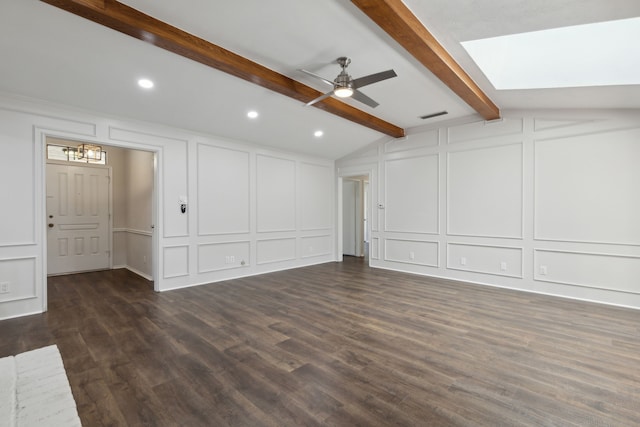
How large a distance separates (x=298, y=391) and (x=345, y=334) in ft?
3.41

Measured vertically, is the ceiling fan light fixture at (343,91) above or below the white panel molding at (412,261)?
above

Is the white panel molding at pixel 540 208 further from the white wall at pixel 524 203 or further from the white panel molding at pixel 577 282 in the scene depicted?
the white panel molding at pixel 577 282

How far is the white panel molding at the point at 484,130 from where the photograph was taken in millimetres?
4840

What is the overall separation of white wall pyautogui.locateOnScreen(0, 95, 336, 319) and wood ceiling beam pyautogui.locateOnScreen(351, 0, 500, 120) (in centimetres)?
373

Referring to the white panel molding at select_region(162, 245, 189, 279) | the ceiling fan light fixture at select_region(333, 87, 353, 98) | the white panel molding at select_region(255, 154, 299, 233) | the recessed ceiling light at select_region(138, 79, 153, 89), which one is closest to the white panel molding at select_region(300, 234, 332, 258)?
the white panel molding at select_region(255, 154, 299, 233)

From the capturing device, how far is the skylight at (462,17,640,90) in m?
3.08

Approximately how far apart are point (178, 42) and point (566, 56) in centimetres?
421

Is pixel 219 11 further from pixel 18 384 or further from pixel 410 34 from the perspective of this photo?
pixel 18 384

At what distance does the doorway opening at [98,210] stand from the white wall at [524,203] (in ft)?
16.5

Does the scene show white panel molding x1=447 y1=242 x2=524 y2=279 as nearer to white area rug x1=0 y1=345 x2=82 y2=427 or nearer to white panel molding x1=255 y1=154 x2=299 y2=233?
white panel molding x1=255 y1=154 x2=299 y2=233

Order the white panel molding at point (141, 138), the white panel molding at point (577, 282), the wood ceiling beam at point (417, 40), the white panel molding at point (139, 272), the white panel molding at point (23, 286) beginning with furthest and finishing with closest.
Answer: the white panel molding at point (139, 272), the white panel molding at point (141, 138), the white panel molding at point (577, 282), the white panel molding at point (23, 286), the wood ceiling beam at point (417, 40)

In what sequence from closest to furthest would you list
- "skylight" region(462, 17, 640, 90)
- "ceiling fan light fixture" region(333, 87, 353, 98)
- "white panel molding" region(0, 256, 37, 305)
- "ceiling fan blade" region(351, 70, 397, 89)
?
"ceiling fan blade" region(351, 70, 397, 89) → "skylight" region(462, 17, 640, 90) → "ceiling fan light fixture" region(333, 87, 353, 98) → "white panel molding" region(0, 256, 37, 305)

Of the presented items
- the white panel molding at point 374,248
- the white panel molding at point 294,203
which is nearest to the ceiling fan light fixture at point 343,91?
the white panel molding at point 294,203

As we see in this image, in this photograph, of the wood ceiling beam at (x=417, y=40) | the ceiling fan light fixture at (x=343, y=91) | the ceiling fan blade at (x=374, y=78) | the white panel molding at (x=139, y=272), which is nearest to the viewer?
the wood ceiling beam at (x=417, y=40)
